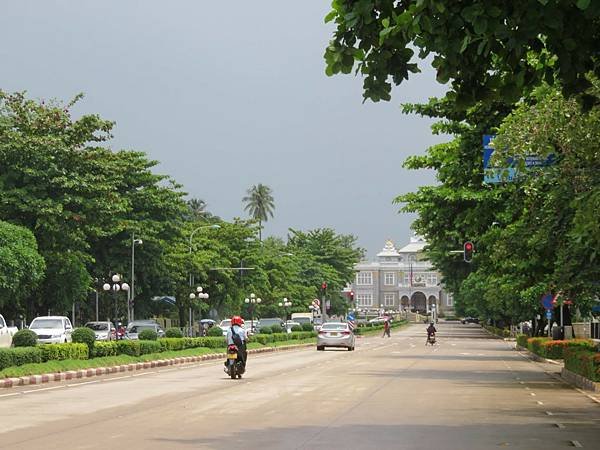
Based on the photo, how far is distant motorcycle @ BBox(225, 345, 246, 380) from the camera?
1143 inches

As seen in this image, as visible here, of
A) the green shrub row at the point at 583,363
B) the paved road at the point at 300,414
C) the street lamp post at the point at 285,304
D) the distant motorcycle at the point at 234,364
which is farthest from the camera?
the street lamp post at the point at 285,304

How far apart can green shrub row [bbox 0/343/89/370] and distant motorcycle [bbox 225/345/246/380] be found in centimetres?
556

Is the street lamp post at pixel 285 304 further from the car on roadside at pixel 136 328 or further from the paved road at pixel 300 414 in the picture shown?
the paved road at pixel 300 414

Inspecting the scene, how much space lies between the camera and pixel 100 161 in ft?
171

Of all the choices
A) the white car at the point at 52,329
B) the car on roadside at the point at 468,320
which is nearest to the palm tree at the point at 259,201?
the car on roadside at the point at 468,320

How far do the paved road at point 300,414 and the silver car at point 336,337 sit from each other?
28.5 meters

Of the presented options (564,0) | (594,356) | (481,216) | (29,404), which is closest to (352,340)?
(481,216)

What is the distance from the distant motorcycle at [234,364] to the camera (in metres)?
29.0

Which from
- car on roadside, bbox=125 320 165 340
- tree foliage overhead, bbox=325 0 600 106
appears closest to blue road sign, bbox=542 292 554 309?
car on roadside, bbox=125 320 165 340

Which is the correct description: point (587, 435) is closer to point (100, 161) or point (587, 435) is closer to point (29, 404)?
point (29, 404)

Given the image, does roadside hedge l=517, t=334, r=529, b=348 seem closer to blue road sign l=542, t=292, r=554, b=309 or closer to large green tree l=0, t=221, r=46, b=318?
blue road sign l=542, t=292, r=554, b=309

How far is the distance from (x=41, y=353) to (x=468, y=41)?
23.2 m

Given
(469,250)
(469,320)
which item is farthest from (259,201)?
(469,250)

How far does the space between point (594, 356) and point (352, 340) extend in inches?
1307
